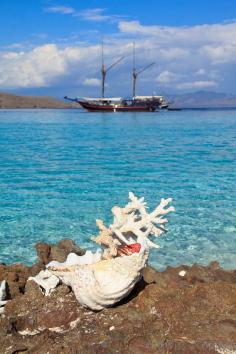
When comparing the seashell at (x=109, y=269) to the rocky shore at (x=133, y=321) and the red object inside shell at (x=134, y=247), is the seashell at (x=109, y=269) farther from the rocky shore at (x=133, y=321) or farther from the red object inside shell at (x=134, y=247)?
the rocky shore at (x=133, y=321)

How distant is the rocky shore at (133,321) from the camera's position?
4.50 meters

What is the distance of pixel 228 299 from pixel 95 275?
4.98ft

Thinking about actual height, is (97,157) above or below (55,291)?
below

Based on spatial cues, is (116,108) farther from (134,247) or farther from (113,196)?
(134,247)

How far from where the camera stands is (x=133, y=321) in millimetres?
4930

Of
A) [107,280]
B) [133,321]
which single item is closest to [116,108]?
[107,280]

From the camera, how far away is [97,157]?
28375 mm

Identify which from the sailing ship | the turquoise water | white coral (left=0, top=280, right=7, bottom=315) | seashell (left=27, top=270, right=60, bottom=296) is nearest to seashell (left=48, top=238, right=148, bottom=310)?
seashell (left=27, top=270, right=60, bottom=296)

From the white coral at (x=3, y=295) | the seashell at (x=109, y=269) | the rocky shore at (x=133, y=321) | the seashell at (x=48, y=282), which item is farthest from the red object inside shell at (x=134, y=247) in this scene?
the white coral at (x=3, y=295)

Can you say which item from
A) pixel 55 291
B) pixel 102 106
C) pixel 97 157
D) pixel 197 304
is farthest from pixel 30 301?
pixel 102 106

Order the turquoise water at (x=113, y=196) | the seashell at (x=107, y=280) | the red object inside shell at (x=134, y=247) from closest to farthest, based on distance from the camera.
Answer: the seashell at (x=107, y=280) → the red object inside shell at (x=134, y=247) → the turquoise water at (x=113, y=196)

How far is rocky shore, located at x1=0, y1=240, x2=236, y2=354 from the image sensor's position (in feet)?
14.8

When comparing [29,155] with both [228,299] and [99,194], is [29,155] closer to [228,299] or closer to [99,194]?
[99,194]

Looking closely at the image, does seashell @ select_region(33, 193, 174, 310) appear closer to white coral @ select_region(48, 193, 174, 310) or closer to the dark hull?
white coral @ select_region(48, 193, 174, 310)
